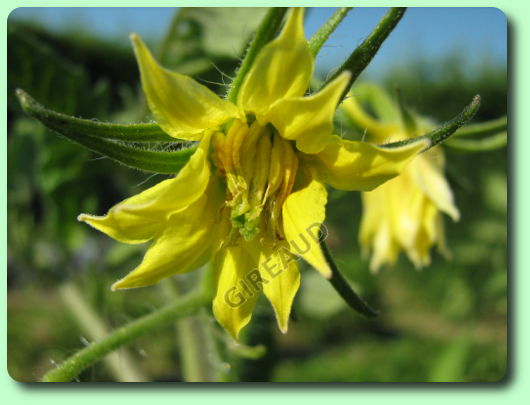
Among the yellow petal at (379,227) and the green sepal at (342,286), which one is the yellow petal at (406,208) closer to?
the yellow petal at (379,227)

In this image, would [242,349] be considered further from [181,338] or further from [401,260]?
[401,260]

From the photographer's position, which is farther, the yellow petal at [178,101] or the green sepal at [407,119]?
the green sepal at [407,119]

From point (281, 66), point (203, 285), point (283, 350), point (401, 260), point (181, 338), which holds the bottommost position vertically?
point (283, 350)

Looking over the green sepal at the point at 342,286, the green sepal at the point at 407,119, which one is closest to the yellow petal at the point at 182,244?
the green sepal at the point at 342,286

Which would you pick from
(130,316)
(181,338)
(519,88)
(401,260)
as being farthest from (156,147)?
(401,260)

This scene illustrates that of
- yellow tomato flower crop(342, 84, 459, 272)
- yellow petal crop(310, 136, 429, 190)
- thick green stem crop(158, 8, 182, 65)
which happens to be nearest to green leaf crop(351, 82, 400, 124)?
yellow tomato flower crop(342, 84, 459, 272)

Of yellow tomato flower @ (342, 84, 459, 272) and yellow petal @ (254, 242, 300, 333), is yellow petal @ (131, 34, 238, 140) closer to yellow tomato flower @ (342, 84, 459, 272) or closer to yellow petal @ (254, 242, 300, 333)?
yellow petal @ (254, 242, 300, 333)
